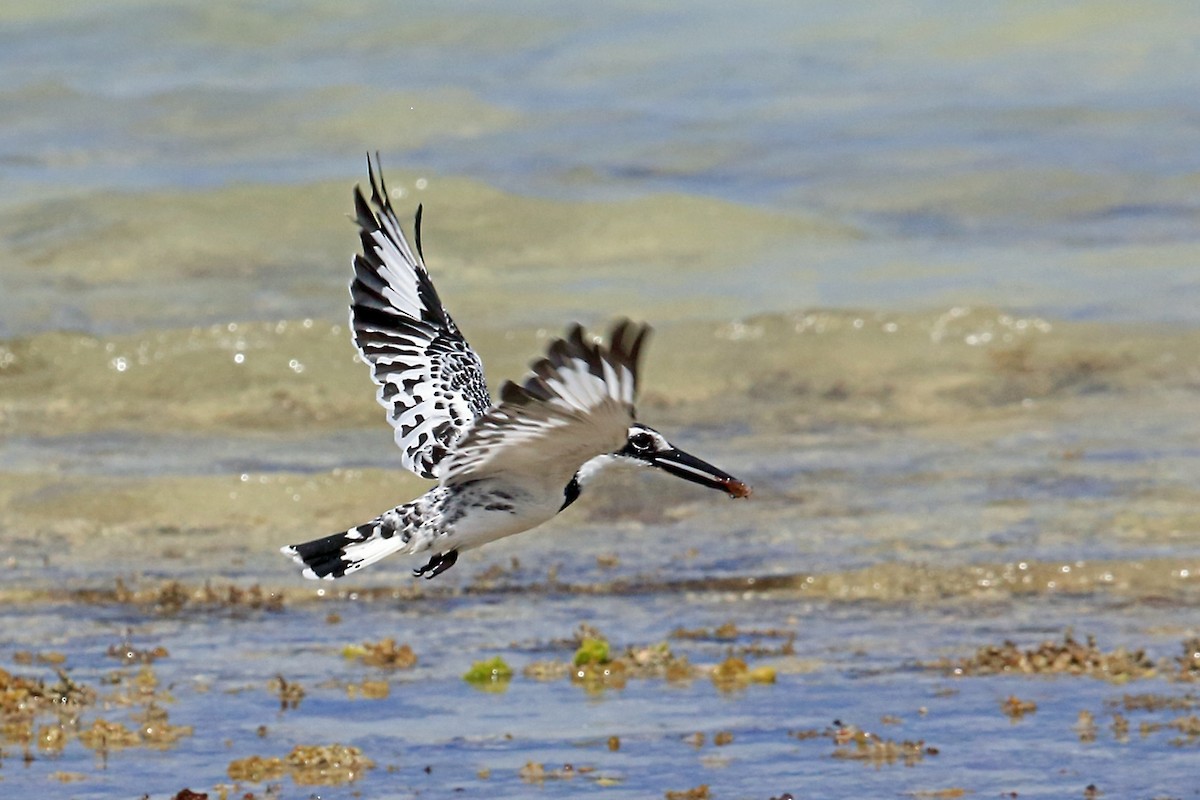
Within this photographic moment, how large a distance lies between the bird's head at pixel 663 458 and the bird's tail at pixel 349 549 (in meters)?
0.87

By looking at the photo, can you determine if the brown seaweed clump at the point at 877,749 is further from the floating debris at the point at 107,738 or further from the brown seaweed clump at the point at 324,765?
the floating debris at the point at 107,738

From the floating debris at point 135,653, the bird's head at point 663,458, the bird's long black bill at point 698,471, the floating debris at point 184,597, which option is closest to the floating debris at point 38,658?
the floating debris at point 135,653

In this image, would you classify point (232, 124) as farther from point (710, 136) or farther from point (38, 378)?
point (38, 378)

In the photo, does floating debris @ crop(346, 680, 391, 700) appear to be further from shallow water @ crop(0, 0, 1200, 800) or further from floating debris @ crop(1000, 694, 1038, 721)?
floating debris @ crop(1000, 694, 1038, 721)

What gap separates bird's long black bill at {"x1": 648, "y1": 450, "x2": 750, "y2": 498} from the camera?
22.0 feet

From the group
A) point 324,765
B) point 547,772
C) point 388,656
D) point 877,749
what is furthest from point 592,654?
point 324,765

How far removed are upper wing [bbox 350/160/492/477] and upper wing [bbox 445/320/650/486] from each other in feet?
4.80

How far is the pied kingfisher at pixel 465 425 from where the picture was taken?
5695 millimetres

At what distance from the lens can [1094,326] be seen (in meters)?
19.3

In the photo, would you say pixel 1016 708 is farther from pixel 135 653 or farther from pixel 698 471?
pixel 135 653

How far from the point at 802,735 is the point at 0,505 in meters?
7.20

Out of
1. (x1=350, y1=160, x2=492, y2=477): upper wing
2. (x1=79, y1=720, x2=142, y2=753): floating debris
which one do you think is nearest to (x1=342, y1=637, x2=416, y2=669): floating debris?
(x1=79, y1=720, x2=142, y2=753): floating debris

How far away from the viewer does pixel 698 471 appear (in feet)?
22.7

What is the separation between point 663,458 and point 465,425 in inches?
43.6
